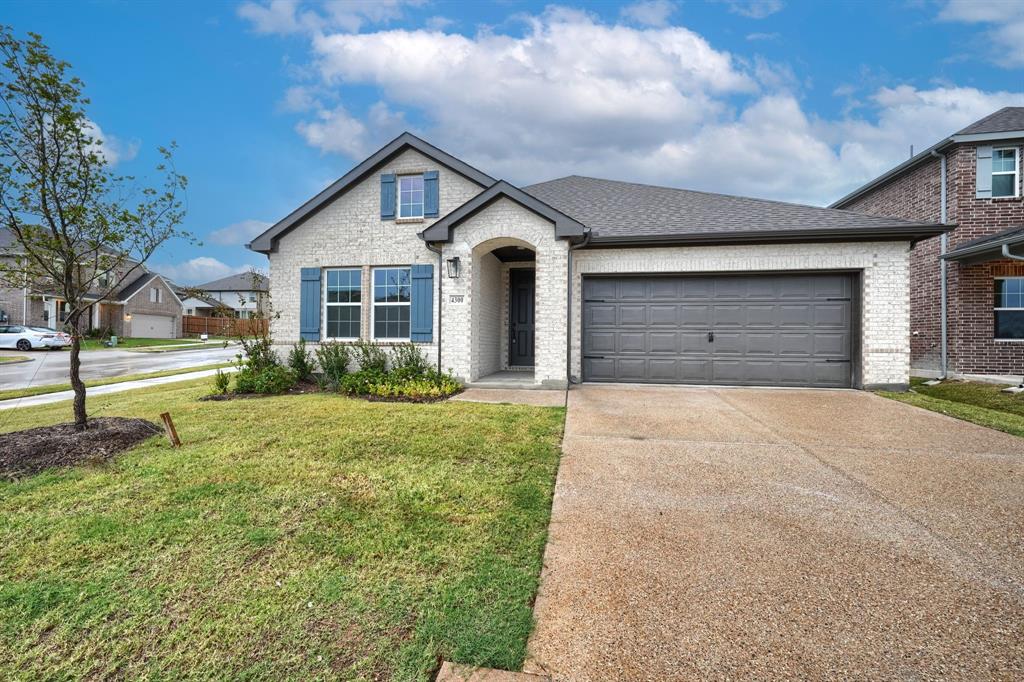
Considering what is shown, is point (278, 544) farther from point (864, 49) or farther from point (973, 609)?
point (864, 49)

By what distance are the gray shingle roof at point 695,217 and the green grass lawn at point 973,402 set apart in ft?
10.2

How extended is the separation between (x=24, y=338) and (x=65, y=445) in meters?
27.5

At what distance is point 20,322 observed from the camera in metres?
28.2

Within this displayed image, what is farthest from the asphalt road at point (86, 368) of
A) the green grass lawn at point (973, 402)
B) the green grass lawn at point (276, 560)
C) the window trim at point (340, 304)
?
the green grass lawn at point (973, 402)

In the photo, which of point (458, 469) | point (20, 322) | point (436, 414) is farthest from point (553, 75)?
point (20, 322)

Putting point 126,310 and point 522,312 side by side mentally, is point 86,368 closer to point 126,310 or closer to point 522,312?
point 522,312

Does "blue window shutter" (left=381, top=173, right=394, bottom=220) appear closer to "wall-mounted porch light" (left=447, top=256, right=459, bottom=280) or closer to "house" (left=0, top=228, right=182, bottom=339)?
"wall-mounted porch light" (left=447, top=256, right=459, bottom=280)

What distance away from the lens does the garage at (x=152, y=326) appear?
34906 millimetres

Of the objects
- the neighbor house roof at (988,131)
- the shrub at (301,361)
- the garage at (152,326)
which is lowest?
the shrub at (301,361)

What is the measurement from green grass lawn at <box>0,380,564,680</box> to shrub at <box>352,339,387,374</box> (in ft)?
15.7

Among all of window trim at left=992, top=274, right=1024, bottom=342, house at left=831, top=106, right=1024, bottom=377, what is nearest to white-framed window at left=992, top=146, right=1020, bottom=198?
house at left=831, top=106, right=1024, bottom=377

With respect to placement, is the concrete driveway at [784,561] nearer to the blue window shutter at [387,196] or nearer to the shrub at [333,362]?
the shrub at [333,362]

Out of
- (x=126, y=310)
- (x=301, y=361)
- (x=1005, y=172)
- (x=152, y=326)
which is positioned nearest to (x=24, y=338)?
(x=126, y=310)

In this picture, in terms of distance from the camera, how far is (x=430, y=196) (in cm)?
1020
